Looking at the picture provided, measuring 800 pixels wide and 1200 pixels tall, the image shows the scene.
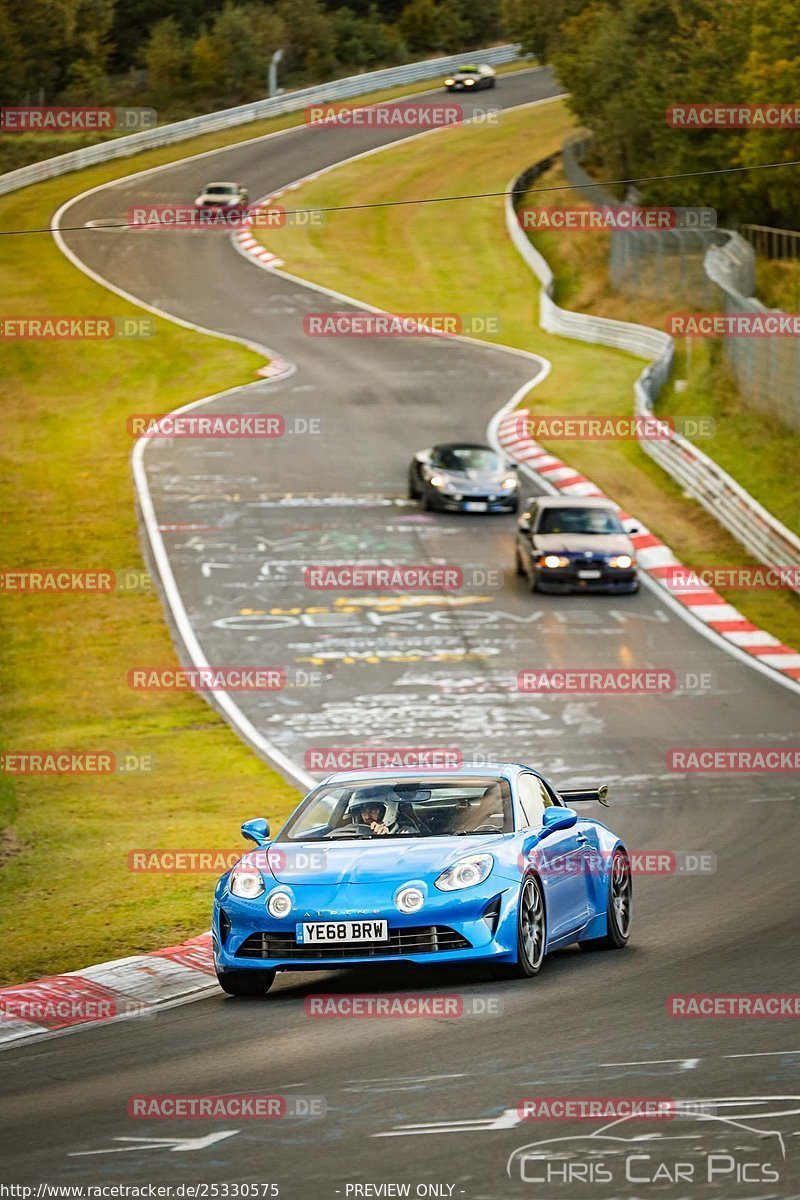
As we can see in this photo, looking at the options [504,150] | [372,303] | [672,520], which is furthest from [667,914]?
[504,150]

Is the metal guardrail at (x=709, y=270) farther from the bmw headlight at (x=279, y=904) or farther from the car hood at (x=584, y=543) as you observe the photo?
the bmw headlight at (x=279, y=904)

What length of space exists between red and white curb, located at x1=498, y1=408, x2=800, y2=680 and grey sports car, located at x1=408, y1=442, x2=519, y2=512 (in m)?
1.54

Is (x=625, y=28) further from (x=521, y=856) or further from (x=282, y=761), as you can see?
(x=521, y=856)

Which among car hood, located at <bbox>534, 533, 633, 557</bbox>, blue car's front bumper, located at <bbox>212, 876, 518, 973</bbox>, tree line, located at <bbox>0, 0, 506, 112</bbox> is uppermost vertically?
blue car's front bumper, located at <bbox>212, 876, 518, 973</bbox>

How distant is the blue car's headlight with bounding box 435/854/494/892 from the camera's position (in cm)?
1043

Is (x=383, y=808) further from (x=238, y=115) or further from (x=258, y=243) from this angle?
(x=238, y=115)

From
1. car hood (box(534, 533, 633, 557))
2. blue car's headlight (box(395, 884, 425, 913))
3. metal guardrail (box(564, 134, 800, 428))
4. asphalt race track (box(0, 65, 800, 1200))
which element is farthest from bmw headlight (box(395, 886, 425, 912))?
metal guardrail (box(564, 134, 800, 428))

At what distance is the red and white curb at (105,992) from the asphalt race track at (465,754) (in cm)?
30

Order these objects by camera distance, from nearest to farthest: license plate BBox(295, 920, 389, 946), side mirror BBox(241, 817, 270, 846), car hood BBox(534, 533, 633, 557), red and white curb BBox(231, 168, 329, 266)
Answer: license plate BBox(295, 920, 389, 946), side mirror BBox(241, 817, 270, 846), car hood BBox(534, 533, 633, 557), red and white curb BBox(231, 168, 329, 266)

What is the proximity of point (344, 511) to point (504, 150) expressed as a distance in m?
47.5

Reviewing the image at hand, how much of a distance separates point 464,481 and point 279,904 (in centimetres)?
2526

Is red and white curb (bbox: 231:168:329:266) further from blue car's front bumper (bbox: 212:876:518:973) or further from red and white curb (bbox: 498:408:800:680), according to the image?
blue car's front bumper (bbox: 212:876:518:973)

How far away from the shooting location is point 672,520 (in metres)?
34.9

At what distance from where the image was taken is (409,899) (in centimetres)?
1037
